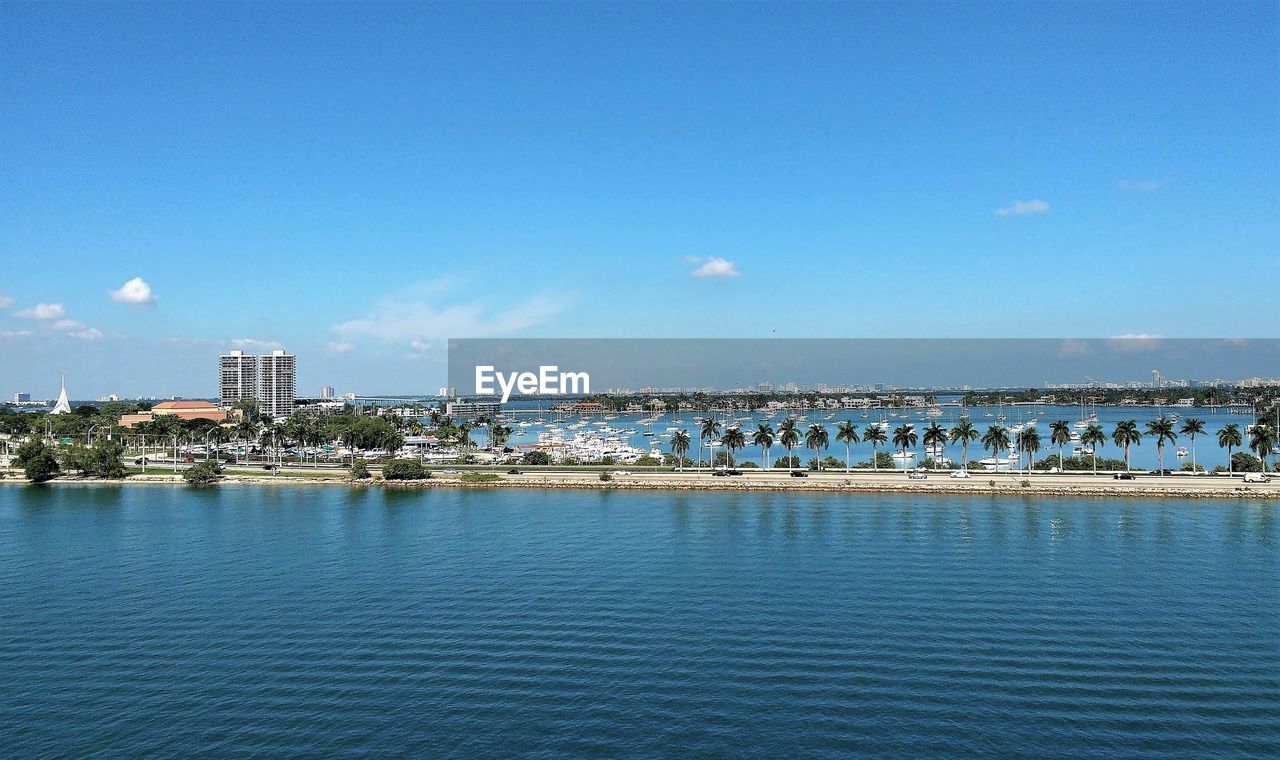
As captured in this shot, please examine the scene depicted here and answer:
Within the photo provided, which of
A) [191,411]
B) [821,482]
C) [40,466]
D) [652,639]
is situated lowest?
[652,639]

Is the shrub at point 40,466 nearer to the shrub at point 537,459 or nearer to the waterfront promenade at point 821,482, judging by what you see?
the waterfront promenade at point 821,482

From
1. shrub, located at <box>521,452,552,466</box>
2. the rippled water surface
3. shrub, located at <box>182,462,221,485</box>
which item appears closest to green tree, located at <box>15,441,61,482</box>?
shrub, located at <box>182,462,221,485</box>

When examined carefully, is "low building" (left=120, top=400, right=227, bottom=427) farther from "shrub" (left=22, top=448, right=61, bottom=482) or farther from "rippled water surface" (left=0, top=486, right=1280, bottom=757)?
"rippled water surface" (left=0, top=486, right=1280, bottom=757)

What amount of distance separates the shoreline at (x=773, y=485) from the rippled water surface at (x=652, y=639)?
781cm

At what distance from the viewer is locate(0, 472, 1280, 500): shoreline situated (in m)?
47.8

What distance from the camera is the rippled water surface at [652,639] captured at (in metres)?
16.9

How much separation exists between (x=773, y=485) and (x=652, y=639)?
110 feet

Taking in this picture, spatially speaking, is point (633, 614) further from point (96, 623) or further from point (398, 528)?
point (398, 528)

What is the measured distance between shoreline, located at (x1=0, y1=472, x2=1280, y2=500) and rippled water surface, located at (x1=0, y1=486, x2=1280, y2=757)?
308 inches

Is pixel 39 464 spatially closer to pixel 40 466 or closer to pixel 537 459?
pixel 40 466

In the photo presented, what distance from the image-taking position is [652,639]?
73.0ft

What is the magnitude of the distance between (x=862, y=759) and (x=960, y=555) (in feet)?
60.8

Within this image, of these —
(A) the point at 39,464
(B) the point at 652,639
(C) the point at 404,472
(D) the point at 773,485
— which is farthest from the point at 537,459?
(B) the point at 652,639

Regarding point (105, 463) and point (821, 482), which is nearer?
point (821, 482)
